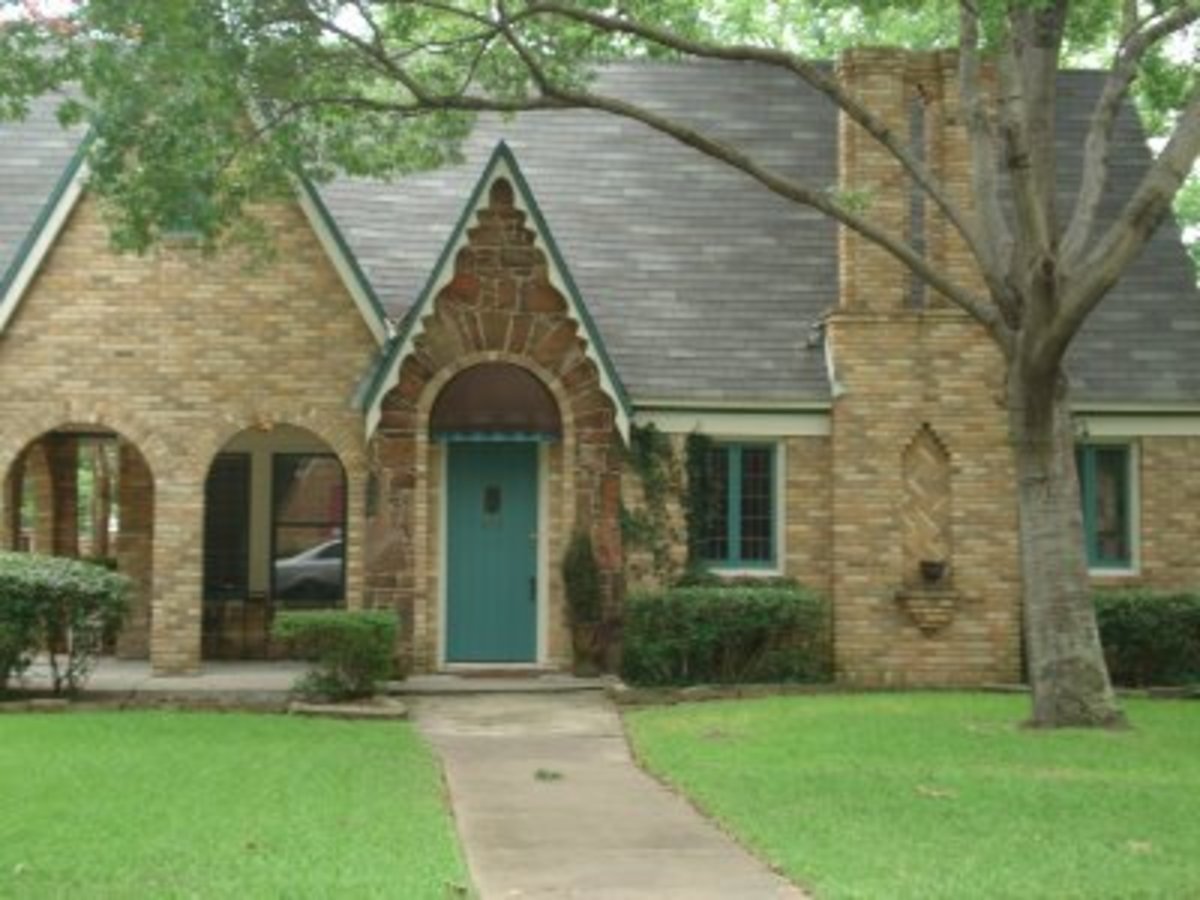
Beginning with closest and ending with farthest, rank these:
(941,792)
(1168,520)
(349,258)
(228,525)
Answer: (941,792), (349,258), (1168,520), (228,525)

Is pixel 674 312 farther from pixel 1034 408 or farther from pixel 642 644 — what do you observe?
pixel 1034 408

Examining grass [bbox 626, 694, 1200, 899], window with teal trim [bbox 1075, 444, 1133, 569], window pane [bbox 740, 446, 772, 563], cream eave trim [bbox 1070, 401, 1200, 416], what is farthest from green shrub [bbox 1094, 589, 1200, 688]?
window pane [bbox 740, 446, 772, 563]

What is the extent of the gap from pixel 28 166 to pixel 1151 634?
15.0m

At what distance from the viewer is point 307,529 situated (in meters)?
21.7

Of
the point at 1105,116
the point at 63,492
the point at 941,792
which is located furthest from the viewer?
the point at 63,492

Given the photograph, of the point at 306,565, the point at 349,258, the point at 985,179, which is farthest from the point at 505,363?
the point at 985,179

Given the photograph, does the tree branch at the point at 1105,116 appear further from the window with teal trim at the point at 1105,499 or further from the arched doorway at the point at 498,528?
the arched doorway at the point at 498,528

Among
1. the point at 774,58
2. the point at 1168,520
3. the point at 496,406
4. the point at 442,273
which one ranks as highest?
the point at 774,58

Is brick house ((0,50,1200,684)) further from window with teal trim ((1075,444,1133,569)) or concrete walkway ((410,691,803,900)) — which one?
concrete walkway ((410,691,803,900))

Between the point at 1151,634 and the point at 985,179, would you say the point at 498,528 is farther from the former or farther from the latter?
the point at 1151,634

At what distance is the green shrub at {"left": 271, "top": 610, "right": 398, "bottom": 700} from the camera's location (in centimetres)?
1628

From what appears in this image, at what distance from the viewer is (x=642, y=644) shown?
18.6 meters

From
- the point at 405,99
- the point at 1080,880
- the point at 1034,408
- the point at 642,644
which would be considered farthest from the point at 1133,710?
the point at 405,99

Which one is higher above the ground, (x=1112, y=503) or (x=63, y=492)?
(x=63, y=492)
